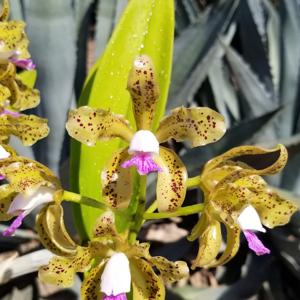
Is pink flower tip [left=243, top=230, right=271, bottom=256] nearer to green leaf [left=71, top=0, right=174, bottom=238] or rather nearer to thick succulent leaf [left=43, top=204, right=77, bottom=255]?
thick succulent leaf [left=43, top=204, right=77, bottom=255]

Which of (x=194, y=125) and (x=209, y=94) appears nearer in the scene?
(x=194, y=125)

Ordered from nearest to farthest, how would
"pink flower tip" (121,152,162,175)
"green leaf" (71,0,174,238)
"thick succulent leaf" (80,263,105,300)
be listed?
"pink flower tip" (121,152,162,175) → "thick succulent leaf" (80,263,105,300) → "green leaf" (71,0,174,238)

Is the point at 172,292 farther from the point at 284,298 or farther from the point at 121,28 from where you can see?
the point at 121,28

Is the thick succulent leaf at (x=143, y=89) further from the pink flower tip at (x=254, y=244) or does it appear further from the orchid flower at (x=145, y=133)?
the pink flower tip at (x=254, y=244)

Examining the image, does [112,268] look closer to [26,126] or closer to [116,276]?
[116,276]

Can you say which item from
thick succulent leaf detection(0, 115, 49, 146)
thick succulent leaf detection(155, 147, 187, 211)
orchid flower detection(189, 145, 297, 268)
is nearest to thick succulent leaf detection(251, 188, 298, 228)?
orchid flower detection(189, 145, 297, 268)

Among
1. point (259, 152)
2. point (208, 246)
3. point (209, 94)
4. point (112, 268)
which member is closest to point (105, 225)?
point (112, 268)

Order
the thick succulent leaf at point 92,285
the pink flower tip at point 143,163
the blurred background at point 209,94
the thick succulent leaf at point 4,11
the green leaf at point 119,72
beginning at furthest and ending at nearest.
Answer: the blurred background at point 209,94 → the green leaf at point 119,72 → the thick succulent leaf at point 4,11 → the thick succulent leaf at point 92,285 → the pink flower tip at point 143,163

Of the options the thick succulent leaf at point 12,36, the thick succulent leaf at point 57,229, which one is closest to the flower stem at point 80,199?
the thick succulent leaf at point 57,229
